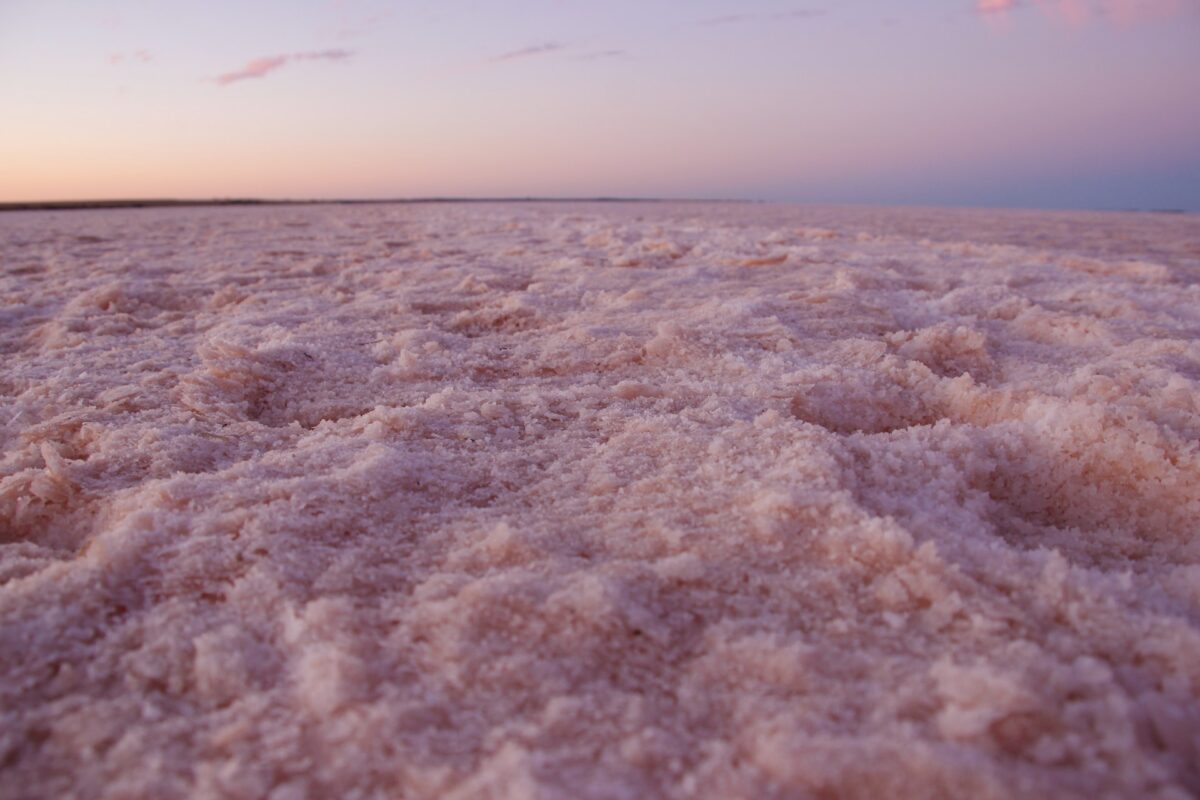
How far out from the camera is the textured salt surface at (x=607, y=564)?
90 cm

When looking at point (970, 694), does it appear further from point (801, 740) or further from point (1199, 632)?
point (1199, 632)

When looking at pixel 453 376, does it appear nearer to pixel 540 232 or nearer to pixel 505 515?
pixel 505 515

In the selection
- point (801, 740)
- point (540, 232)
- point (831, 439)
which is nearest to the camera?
point (801, 740)

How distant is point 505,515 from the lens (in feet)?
4.74

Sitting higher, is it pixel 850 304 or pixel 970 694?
pixel 850 304

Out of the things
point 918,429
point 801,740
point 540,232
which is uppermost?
point 540,232

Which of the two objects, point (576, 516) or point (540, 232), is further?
point (540, 232)

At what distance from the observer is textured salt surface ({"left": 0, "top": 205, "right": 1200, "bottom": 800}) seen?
896mm

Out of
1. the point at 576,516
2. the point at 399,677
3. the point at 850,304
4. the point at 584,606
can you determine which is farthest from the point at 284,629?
the point at 850,304

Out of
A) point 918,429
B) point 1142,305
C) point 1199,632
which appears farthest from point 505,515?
point 1142,305

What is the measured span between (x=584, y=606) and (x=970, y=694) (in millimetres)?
531

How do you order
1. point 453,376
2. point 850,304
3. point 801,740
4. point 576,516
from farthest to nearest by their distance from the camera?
point 850,304
point 453,376
point 576,516
point 801,740

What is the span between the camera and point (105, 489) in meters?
1.53

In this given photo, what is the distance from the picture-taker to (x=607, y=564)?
1250 mm
